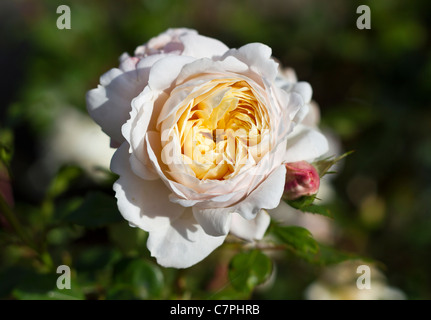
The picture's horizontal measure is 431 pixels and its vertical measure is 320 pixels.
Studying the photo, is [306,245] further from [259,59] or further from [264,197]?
[259,59]

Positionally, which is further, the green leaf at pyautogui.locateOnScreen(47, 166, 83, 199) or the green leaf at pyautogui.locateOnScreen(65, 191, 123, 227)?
the green leaf at pyautogui.locateOnScreen(47, 166, 83, 199)

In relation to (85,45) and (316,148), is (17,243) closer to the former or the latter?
(316,148)

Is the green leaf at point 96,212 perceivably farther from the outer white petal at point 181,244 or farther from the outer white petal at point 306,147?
the outer white petal at point 306,147

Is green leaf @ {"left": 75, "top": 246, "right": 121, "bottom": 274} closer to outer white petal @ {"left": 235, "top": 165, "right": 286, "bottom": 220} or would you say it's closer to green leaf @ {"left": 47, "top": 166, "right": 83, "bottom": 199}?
green leaf @ {"left": 47, "top": 166, "right": 83, "bottom": 199}

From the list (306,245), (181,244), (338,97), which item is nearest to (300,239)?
(306,245)

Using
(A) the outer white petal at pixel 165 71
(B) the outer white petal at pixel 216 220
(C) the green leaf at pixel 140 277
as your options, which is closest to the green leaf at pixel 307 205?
(B) the outer white petal at pixel 216 220

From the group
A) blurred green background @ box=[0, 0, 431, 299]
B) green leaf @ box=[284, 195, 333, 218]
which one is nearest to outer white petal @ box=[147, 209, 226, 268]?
green leaf @ box=[284, 195, 333, 218]
